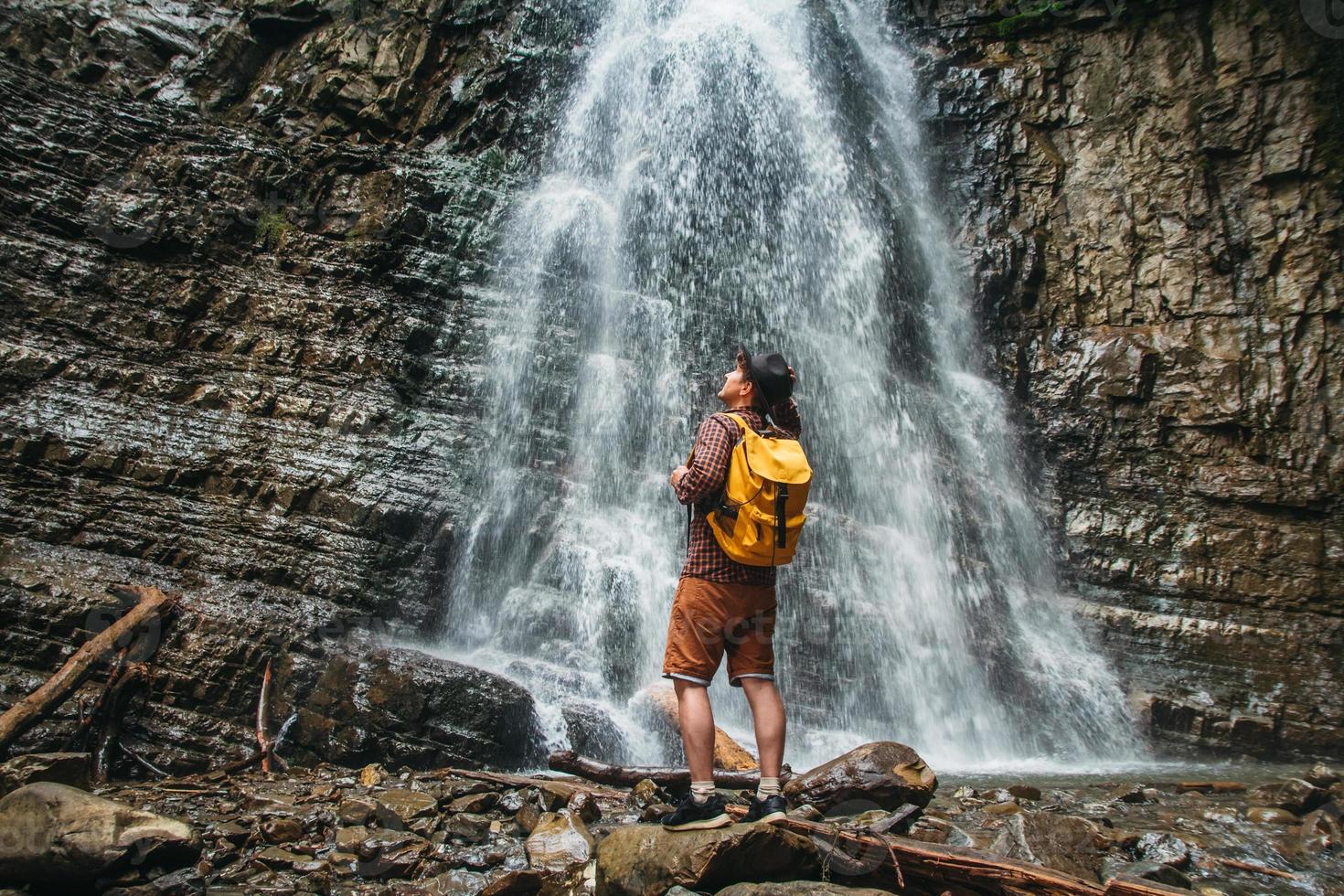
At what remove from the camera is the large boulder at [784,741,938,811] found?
4062 mm

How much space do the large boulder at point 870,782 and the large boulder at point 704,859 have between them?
45.6 inches

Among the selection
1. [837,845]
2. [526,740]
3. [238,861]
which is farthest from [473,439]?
[837,845]

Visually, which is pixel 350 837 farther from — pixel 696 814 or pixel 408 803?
pixel 696 814

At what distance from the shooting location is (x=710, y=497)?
135 inches

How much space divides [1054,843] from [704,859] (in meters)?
2.06

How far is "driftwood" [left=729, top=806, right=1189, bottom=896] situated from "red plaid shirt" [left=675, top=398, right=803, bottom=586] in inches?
41.2

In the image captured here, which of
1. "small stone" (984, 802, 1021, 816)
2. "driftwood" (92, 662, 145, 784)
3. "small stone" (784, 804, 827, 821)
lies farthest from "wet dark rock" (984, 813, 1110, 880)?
"driftwood" (92, 662, 145, 784)

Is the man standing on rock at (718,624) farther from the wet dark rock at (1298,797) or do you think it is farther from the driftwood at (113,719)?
the driftwood at (113,719)

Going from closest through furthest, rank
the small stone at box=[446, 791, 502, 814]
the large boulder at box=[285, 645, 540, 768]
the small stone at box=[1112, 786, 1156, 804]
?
the small stone at box=[446, 791, 502, 814]
the small stone at box=[1112, 786, 1156, 804]
the large boulder at box=[285, 645, 540, 768]

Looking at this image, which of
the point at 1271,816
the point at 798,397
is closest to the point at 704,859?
the point at 1271,816

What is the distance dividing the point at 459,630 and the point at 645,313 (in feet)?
17.5

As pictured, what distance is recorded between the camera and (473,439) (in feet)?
29.7

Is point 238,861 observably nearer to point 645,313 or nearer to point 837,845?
point 837,845

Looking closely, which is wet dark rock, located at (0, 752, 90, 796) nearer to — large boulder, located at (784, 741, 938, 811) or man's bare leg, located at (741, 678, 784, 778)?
man's bare leg, located at (741, 678, 784, 778)
